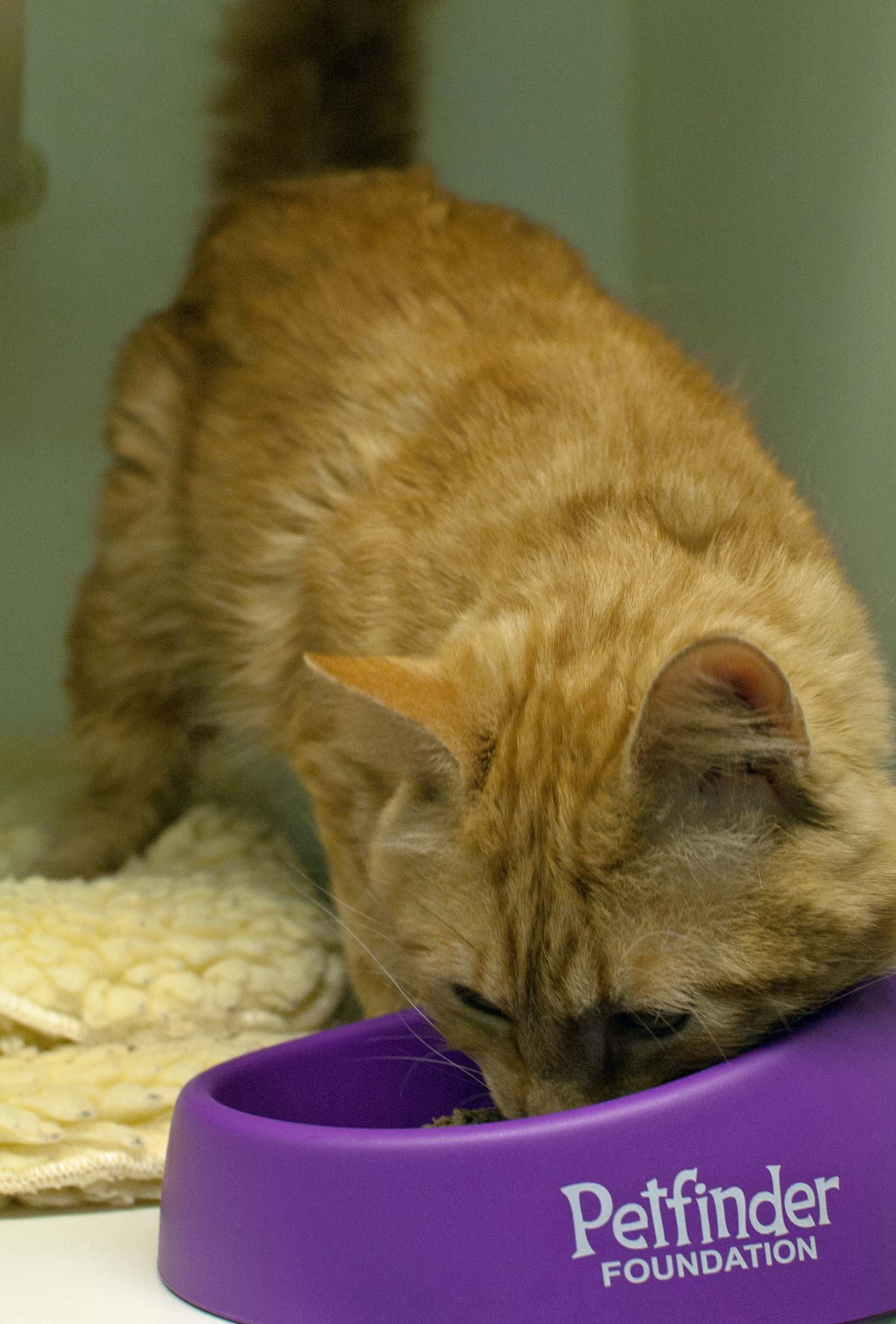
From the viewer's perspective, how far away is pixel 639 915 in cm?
124

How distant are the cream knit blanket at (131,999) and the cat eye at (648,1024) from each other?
639 mm

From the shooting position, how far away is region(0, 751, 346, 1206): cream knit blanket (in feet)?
5.18

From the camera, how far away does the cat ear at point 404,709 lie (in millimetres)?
1278

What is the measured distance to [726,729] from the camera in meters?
1.16

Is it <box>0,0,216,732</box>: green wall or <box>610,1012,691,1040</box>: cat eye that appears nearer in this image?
<box>610,1012,691,1040</box>: cat eye

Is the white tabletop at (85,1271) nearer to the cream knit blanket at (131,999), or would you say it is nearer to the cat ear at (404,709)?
the cream knit blanket at (131,999)

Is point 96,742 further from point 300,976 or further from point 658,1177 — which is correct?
point 658,1177

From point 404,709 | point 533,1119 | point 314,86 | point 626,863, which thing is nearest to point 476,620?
point 404,709

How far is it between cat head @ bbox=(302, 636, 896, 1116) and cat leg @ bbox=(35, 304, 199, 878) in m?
1.45

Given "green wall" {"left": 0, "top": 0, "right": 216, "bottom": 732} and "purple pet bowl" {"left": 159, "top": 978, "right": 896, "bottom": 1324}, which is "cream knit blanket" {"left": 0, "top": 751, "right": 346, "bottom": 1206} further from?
"green wall" {"left": 0, "top": 0, "right": 216, "bottom": 732}

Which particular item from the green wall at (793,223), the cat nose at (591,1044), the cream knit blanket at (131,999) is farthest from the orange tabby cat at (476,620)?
the green wall at (793,223)

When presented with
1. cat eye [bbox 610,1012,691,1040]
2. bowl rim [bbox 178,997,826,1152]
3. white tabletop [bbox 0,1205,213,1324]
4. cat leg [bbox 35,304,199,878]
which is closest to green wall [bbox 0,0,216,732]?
cat leg [bbox 35,304,199,878]

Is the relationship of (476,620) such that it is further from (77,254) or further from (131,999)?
(77,254)

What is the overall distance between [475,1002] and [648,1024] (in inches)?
8.0
